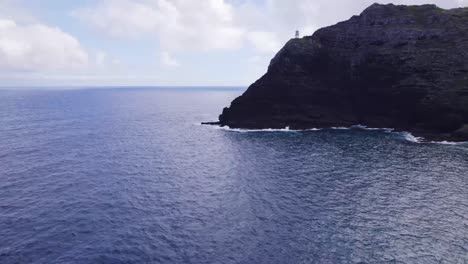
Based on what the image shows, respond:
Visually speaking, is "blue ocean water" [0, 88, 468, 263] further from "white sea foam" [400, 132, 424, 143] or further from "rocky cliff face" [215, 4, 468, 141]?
"rocky cliff face" [215, 4, 468, 141]

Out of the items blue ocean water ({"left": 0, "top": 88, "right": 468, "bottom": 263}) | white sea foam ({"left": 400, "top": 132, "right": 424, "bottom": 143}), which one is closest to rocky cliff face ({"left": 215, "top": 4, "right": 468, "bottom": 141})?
white sea foam ({"left": 400, "top": 132, "right": 424, "bottom": 143})

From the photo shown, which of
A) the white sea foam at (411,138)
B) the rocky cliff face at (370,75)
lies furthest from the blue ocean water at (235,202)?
the rocky cliff face at (370,75)

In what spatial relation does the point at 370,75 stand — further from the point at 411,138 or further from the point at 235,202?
the point at 235,202

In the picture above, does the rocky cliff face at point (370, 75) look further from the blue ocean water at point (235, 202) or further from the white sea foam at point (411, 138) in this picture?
the blue ocean water at point (235, 202)

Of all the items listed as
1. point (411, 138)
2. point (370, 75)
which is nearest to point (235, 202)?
point (411, 138)

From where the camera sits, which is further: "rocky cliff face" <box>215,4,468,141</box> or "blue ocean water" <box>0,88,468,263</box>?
"rocky cliff face" <box>215,4,468,141</box>

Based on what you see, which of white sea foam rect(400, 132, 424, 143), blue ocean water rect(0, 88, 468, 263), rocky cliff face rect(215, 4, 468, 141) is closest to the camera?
blue ocean water rect(0, 88, 468, 263)
